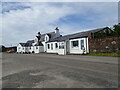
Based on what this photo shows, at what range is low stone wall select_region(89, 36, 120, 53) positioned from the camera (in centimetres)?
1859

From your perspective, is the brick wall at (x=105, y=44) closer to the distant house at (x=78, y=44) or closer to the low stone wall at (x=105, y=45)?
the low stone wall at (x=105, y=45)

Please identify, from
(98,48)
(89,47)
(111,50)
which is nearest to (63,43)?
(89,47)

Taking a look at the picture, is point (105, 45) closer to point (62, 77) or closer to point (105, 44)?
point (105, 44)

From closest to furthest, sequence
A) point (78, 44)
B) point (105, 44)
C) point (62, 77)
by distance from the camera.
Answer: point (62, 77) < point (105, 44) < point (78, 44)

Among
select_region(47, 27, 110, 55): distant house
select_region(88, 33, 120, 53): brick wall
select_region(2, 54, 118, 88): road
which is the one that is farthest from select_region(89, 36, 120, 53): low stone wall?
select_region(2, 54, 118, 88): road

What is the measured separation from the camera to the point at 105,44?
2011 centimetres

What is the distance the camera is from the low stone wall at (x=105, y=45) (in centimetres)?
1859

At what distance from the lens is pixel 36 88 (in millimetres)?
4812

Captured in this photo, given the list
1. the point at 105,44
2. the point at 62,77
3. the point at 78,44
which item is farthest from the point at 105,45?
the point at 62,77

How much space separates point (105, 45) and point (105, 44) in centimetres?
17

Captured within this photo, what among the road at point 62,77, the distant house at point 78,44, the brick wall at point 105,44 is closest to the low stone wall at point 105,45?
the brick wall at point 105,44

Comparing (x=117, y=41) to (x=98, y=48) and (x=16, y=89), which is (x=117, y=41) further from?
(x=16, y=89)

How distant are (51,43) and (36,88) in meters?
32.9

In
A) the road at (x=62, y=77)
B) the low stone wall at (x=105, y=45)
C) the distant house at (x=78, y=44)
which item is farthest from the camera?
the distant house at (x=78, y=44)
